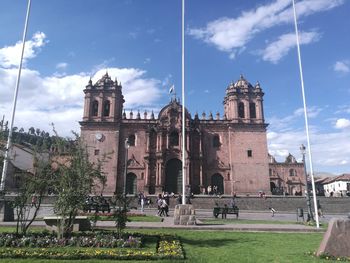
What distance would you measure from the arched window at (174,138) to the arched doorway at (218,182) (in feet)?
23.3

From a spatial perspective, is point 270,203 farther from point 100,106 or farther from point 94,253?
point 94,253

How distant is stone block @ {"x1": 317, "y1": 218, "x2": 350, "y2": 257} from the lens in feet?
28.1

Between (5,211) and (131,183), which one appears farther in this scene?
(131,183)

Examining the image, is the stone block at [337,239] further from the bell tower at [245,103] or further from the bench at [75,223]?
the bell tower at [245,103]

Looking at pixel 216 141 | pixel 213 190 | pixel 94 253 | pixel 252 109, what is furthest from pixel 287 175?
pixel 94 253

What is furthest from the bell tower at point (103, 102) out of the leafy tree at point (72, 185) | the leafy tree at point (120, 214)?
the leafy tree at point (120, 214)

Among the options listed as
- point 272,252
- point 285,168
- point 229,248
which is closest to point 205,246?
point 229,248

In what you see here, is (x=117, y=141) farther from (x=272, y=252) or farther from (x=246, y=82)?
(x=272, y=252)

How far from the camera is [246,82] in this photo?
162 ft

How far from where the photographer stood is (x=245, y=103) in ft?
156

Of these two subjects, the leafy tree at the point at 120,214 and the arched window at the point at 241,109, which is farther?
the arched window at the point at 241,109

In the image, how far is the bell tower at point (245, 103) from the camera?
154 feet

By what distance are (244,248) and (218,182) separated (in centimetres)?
3609

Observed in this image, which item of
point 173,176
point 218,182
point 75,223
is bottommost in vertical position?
point 75,223
